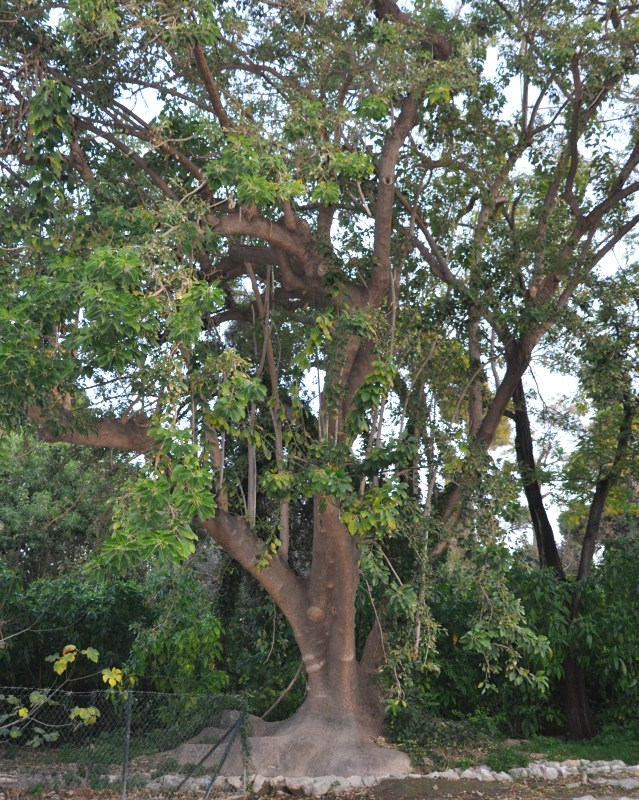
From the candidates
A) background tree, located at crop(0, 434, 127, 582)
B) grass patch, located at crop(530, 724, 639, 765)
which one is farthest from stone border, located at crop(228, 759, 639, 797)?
background tree, located at crop(0, 434, 127, 582)

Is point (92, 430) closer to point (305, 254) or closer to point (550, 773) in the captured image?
point (305, 254)

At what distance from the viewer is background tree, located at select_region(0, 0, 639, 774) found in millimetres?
6922

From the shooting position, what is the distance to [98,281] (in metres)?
6.21

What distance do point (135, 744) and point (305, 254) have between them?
586 cm

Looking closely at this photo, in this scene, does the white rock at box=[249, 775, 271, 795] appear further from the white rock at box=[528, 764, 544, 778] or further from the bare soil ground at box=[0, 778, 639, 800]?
the white rock at box=[528, 764, 544, 778]

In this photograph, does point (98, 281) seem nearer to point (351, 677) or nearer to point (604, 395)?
point (351, 677)

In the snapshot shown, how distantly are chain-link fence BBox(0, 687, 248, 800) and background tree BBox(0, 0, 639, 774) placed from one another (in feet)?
2.98

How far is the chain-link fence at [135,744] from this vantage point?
8.22 metres

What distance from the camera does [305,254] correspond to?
937cm

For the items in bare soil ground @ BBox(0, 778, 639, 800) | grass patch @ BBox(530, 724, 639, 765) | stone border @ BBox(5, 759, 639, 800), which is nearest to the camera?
bare soil ground @ BBox(0, 778, 639, 800)

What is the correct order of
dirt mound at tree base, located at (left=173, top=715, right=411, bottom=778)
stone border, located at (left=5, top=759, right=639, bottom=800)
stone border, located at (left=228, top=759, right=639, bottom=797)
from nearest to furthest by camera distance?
1. stone border, located at (left=5, top=759, right=639, bottom=800)
2. stone border, located at (left=228, top=759, right=639, bottom=797)
3. dirt mound at tree base, located at (left=173, top=715, right=411, bottom=778)

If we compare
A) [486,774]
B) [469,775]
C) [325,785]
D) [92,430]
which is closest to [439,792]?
[469,775]

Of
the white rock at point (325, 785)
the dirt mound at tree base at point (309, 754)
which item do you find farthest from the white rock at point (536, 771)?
the white rock at point (325, 785)

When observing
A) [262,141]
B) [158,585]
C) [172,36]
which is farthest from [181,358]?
[158,585]
